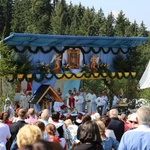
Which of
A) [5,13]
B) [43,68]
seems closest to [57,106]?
[43,68]

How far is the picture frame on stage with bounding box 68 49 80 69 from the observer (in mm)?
23156

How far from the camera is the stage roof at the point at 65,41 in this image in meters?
20.8

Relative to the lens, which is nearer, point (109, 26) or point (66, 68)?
point (66, 68)

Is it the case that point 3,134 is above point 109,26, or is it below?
below

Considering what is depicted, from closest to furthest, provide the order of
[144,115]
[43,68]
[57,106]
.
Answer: [144,115]
[43,68]
[57,106]

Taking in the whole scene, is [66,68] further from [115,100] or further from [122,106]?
[122,106]

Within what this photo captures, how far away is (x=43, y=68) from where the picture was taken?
22.0 metres

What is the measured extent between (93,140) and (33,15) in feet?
170

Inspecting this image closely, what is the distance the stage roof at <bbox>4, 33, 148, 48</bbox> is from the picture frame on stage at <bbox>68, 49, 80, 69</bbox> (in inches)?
12.8

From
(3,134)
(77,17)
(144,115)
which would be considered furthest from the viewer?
(77,17)

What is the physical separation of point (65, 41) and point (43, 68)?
6.04 ft

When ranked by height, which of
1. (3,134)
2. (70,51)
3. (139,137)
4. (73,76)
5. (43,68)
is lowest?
(3,134)

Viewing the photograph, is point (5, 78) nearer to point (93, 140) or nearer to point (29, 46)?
point (29, 46)

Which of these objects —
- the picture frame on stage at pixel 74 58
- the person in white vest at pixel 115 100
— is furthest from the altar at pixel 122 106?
the picture frame on stage at pixel 74 58
